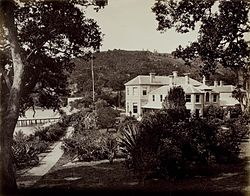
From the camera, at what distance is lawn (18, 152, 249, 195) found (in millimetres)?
5523

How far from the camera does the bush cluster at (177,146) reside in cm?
631

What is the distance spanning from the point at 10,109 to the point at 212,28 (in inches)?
135

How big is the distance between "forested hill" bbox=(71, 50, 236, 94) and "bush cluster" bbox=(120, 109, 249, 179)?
1.07m

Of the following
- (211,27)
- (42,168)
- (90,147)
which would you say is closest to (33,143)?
(90,147)

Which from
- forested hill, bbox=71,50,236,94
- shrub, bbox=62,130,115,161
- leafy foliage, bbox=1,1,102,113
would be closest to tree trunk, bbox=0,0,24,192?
leafy foliage, bbox=1,1,102,113

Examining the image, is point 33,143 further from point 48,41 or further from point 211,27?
point 211,27

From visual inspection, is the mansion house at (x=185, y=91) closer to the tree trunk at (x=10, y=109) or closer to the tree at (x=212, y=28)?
the tree at (x=212, y=28)

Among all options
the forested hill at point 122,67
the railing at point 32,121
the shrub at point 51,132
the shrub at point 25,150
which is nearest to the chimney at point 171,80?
the forested hill at point 122,67

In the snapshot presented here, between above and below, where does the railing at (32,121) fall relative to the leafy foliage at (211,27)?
below

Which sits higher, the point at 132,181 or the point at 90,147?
the point at 90,147

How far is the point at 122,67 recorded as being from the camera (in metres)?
10.0

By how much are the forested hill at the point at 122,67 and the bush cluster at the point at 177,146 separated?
3.50ft

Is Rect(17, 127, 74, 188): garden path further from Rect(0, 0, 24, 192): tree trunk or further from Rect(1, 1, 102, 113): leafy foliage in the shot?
Rect(1, 1, 102, 113): leafy foliage

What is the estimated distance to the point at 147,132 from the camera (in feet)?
21.8
